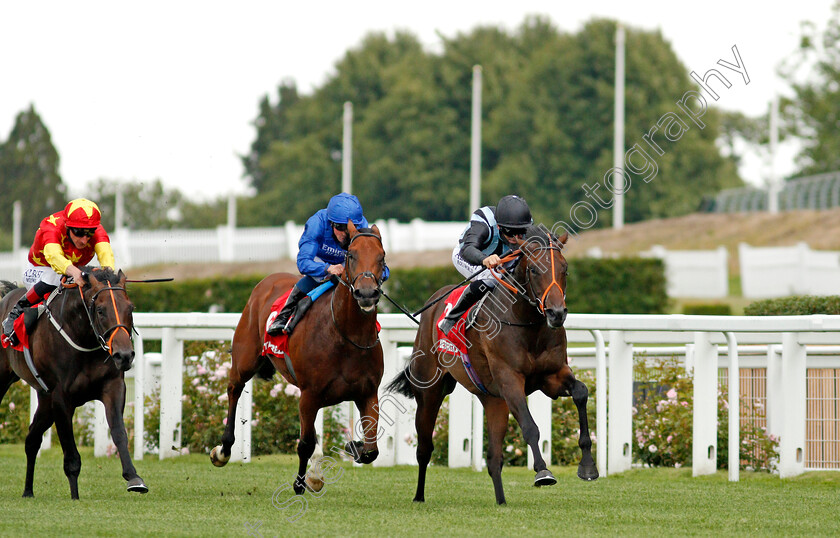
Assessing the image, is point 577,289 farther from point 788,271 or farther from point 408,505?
point 408,505

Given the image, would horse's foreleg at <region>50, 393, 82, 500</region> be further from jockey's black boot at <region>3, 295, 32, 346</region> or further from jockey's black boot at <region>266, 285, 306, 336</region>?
jockey's black boot at <region>266, 285, 306, 336</region>

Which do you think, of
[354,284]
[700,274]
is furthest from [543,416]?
[700,274]

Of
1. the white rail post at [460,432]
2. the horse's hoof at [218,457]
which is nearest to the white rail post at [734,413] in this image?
the white rail post at [460,432]

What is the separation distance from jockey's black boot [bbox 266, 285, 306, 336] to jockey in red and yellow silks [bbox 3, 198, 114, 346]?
1030 millimetres

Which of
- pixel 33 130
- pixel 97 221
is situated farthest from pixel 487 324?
pixel 33 130

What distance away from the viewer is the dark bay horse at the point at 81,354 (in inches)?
258

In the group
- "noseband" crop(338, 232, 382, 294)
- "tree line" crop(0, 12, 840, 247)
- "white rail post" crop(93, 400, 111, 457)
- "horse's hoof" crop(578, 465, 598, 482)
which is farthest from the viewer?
"tree line" crop(0, 12, 840, 247)

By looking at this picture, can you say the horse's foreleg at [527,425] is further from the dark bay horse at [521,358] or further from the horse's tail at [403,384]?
the horse's tail at [403,384]

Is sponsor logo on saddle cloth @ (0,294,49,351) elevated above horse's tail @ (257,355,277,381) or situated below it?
above

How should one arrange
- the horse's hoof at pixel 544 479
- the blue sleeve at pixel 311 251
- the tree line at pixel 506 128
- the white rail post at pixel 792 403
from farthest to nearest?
the tree line at pixel 506 128, the white rail post at pixel 792 403, the blue sleeve at pixel 311 251, the horse's hoof at pixel 544 479

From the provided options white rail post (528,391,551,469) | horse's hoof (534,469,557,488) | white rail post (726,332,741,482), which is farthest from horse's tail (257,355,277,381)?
white rail post (726,332,741,482)

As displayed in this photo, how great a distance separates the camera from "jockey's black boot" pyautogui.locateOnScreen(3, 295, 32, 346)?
723cm

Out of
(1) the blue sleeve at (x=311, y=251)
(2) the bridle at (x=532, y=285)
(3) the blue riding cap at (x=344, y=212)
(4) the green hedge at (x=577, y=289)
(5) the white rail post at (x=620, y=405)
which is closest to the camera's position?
(2) the bridle at (x=532, y=285)

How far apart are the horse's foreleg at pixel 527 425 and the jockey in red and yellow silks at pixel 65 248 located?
2.52 meters
